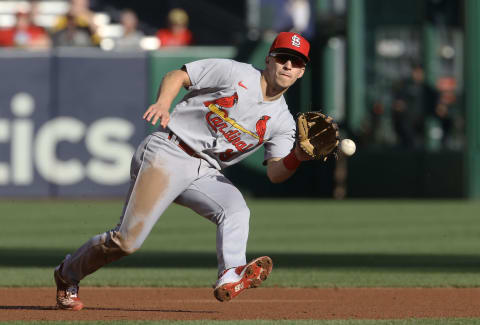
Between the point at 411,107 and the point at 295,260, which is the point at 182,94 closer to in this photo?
the point at 411,107

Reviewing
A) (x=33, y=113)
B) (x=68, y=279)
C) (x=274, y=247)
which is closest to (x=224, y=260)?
(x=68, y=279)

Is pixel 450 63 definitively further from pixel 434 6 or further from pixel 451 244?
pixel 451 244

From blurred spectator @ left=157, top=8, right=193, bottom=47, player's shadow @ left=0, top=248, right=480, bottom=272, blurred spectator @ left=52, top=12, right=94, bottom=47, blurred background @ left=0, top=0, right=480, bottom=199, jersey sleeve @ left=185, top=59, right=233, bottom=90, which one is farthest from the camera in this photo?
blurred spectator @ left=157, top=8, right=193, bottom=47

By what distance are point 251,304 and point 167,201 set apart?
140cm

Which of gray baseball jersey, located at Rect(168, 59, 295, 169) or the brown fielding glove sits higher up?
gray baseball jersey, located at Rect(168, 59, 295, 169)

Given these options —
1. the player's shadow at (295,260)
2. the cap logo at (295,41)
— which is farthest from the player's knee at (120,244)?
the player's shadow at (295,260)

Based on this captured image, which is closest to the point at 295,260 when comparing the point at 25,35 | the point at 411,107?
the point at 25,35

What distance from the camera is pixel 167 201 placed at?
6551mm

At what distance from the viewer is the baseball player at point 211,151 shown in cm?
651

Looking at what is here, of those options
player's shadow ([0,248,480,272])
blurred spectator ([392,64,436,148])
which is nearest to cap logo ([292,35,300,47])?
player's shadow ([0,248,480,272])

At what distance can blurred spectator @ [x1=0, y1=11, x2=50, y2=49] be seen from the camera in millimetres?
19766

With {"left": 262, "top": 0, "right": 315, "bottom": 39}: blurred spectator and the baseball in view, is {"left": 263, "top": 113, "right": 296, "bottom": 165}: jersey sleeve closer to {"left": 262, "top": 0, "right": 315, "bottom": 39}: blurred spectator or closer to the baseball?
the baseball

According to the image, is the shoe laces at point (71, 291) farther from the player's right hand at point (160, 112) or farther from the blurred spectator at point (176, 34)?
the blurred spectator at point (176, 34)

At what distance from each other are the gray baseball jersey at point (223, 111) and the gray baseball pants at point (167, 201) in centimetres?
13
